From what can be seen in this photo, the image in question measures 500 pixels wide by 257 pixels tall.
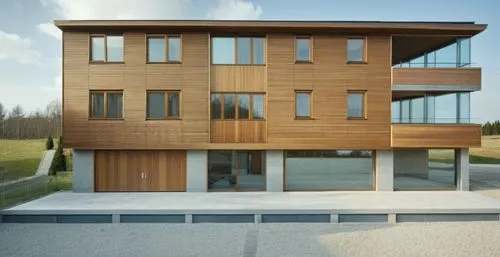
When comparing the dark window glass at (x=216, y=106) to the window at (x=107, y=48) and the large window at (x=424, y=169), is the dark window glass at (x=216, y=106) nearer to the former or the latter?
the window at (x=107, y=48)

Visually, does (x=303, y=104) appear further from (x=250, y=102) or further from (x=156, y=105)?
(x=156, y=105)

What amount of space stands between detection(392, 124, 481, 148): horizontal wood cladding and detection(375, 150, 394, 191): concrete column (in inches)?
30.6

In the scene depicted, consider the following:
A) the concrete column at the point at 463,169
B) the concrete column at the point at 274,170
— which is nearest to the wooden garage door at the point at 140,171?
the concrete column at the point at 274,170

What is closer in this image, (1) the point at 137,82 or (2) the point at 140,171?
(1) the point at 137,82

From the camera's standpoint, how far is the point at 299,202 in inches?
560

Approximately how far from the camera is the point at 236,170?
56.6 feet

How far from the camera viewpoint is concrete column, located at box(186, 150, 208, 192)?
17.0 meters

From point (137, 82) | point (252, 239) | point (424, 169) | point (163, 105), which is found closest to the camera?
point (252, 239)

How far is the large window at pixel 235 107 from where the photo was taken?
56.1 feet

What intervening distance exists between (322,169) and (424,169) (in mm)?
6688

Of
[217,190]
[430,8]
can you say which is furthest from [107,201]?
[430,8]

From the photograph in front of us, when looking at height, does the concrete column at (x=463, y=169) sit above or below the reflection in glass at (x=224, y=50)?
below

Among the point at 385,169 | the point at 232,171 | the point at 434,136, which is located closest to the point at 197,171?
the point at 232,171

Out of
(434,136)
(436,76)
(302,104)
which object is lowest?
(434,136)
